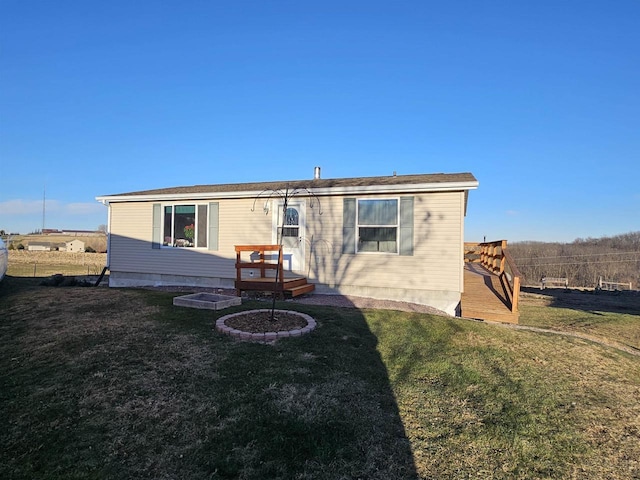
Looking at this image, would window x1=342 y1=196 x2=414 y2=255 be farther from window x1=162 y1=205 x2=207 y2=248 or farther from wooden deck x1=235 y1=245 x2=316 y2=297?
window x1=162 y1=205 x2=207 y2=248

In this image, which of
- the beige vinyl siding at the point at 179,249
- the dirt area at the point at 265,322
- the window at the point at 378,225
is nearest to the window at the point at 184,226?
the beige vinyl siding at the point at 179,249

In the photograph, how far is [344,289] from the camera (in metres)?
9.16

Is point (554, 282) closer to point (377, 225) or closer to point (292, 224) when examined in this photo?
point (377, 225)

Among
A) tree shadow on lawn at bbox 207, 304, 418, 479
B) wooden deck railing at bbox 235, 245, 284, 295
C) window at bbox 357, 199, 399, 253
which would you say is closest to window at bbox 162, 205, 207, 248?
wooden deck railing at bbox 235, 245, 284, 295

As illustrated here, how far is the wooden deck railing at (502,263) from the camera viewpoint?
710 centimetres

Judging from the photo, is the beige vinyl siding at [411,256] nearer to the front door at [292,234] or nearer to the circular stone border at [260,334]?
the front door at [292,234]

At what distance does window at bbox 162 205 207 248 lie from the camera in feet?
34.4

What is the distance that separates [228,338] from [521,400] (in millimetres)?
3676

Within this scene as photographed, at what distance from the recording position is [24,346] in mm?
4590

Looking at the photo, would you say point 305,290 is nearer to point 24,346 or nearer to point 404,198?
point 404,198

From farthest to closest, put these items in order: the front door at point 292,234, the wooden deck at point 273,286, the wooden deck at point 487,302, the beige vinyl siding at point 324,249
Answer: the front door at point 292,234 < the beige vinyl siding at point 324,249 < the wooden deck at point 273,286 < the wooden deck at point 487,302

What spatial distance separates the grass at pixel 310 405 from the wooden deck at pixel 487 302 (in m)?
1.75

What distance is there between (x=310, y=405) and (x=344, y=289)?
5992 millimetres

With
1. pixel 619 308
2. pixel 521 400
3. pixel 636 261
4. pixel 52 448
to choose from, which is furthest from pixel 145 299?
pixel 636 261
